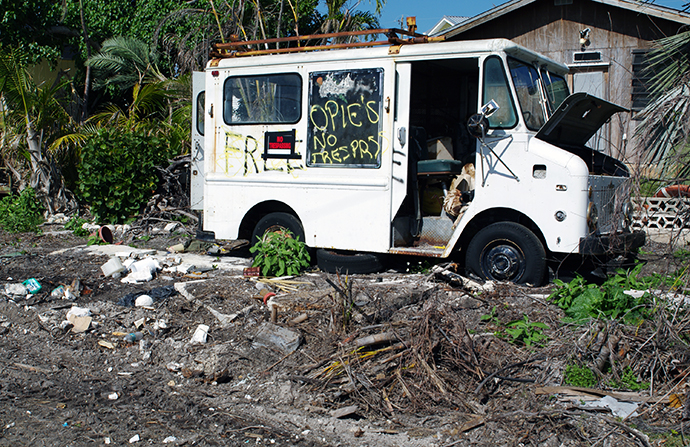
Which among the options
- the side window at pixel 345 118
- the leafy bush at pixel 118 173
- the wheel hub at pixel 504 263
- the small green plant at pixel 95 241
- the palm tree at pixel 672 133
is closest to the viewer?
the palm tree at pixel 672 133

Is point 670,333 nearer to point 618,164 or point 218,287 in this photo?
point 618,164

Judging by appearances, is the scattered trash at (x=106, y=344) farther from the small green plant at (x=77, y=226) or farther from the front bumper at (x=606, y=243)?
the small green plant at (x=77, y=226)

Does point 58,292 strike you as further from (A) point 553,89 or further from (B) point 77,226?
(A) point 553,89

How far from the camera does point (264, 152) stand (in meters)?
7.96

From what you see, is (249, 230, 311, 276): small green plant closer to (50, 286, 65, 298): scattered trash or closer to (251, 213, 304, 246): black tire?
(251, 213, 304, 246): black tire

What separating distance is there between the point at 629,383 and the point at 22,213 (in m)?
11.0

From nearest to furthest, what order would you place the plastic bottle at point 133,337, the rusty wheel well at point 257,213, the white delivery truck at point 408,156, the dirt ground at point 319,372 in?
the dirt ground at point 319,372, the plastic bottle at point 133,337, the white delivery truck at point 408,156, the rusty wheel well at point 257,213

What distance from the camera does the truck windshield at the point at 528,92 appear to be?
21.7 feet

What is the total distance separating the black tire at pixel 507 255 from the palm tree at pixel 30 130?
979 centimetres

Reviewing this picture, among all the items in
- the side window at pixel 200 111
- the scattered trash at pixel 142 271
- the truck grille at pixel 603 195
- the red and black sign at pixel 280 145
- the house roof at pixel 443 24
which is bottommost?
the scattered trash at pixel 142 271

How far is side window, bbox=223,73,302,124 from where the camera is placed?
25.3 ft

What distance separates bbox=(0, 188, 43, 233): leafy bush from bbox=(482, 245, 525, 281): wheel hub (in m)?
8.69

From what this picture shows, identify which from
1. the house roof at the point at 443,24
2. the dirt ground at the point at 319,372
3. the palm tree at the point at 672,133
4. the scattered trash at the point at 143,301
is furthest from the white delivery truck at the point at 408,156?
the house roof at the point at 443,24

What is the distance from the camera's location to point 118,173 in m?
11.6
